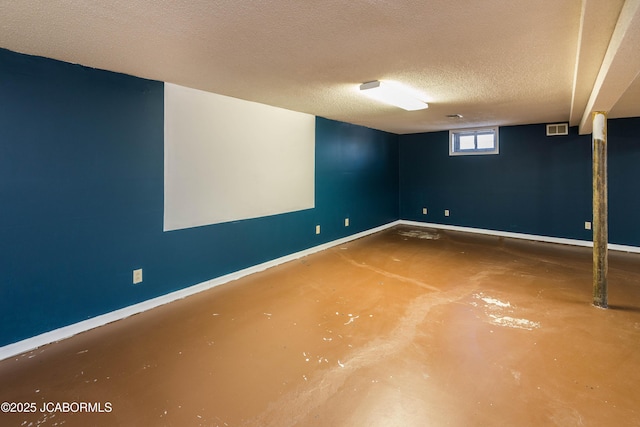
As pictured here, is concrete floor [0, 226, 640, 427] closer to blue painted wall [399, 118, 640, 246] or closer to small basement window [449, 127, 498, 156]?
blue painted wall [399, 118, 640, 246]

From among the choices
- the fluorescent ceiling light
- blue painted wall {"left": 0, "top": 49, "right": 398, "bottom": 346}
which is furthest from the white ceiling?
blue painted wall {"left": 0, "top": 49, "right": 398, "bottom": 346}

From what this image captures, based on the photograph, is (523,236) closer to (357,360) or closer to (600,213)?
(600,213)

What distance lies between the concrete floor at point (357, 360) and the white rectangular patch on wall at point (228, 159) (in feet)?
3.11

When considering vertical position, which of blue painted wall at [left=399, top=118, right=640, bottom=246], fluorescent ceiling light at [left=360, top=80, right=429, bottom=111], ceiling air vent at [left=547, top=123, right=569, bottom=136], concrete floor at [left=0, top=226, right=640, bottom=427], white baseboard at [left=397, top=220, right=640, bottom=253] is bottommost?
concrete floor at [left=0, top=226, right=640, bottom=427]

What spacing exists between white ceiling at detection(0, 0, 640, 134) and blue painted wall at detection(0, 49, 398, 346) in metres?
0.25

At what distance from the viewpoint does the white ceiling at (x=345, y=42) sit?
1.63 metres

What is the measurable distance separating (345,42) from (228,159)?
2.04 meters

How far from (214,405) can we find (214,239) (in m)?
2.06

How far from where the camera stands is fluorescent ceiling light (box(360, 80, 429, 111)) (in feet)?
9.92

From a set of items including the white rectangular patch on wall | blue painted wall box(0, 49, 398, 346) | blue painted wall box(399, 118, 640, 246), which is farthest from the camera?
blue painted wall box(399, 118, 640, 246)

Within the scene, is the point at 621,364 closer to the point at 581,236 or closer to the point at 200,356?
the point at 200,356

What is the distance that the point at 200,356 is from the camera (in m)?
2.24

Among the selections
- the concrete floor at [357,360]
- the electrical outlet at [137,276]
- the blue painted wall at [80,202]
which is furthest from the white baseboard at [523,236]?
the electrical outlet at [137,276]

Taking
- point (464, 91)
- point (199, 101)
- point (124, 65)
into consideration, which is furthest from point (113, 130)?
point (464, 91)
